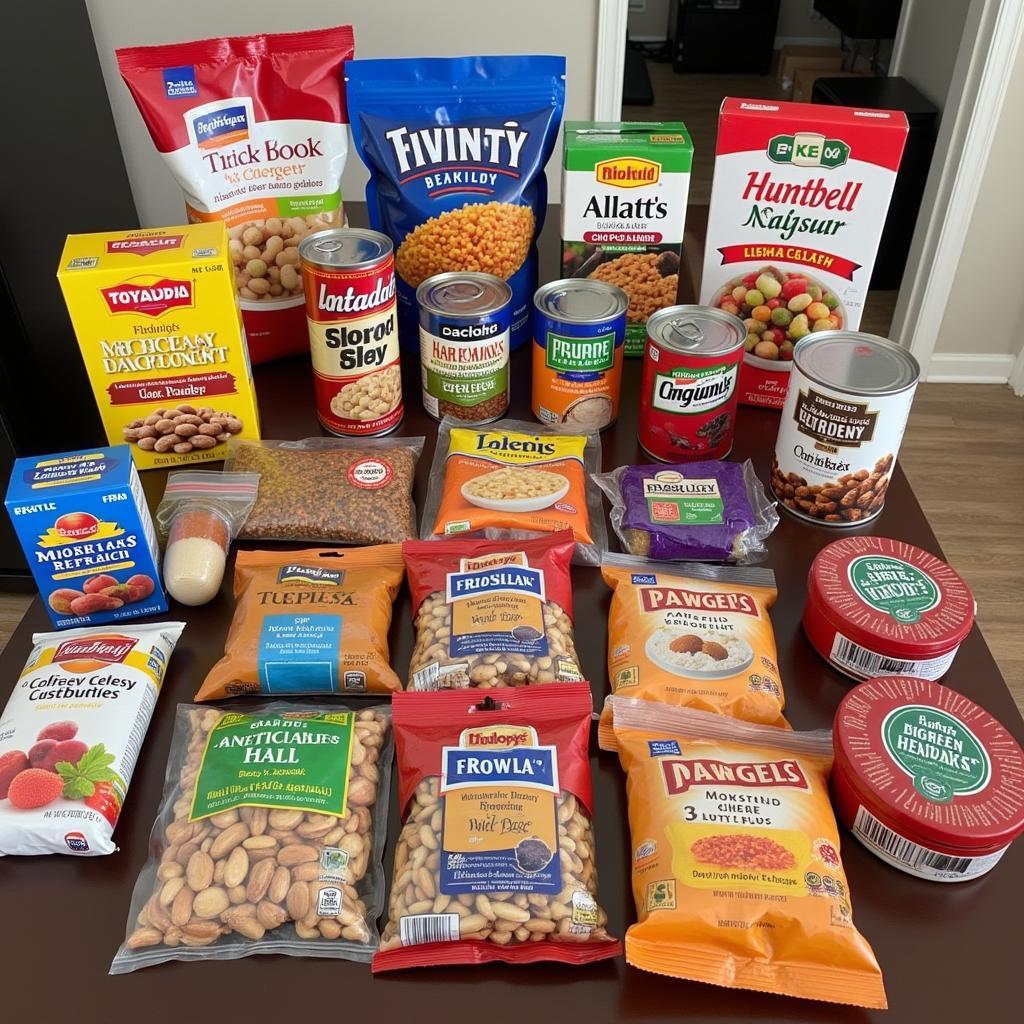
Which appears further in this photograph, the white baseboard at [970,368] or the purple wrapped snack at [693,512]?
the white baseboard at [970,368]

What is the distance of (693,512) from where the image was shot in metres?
1.07

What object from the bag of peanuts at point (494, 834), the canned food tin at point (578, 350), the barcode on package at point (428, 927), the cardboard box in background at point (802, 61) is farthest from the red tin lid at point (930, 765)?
the cardboard box in background at point (802, 61)

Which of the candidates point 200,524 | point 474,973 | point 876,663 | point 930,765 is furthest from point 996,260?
point 474,973

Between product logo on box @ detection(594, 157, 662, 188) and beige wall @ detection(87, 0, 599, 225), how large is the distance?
1467mm

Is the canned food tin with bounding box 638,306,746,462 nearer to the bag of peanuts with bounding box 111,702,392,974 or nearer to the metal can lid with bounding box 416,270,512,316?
the metal can lid with bounding box 416,270,512,316

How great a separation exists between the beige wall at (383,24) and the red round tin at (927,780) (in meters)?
2.09

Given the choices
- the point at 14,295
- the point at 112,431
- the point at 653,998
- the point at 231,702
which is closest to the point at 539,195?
the point at 112,431

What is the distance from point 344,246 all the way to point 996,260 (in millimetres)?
2286

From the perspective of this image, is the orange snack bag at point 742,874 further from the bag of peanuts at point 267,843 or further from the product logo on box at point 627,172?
the product logo on box at point 627,172

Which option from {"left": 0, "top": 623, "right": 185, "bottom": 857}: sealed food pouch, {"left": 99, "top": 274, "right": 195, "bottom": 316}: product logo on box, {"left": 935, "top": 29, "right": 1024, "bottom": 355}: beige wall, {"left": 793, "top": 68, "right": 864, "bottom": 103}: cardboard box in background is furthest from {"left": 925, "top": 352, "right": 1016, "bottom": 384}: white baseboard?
{"left": 0, "top": 623, "right": 185, "bottom": 857}: sealed food pouch

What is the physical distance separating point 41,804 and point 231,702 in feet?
Answer: 0.62

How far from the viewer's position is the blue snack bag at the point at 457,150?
117cm

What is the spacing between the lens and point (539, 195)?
4.23ft

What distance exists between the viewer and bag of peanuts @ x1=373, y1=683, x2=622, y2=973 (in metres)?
0.72
